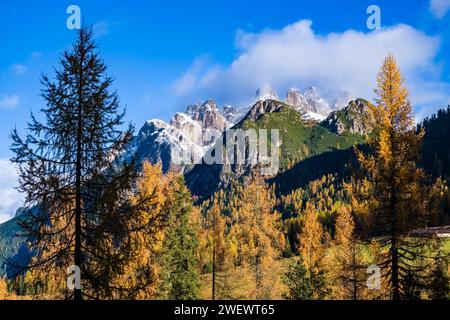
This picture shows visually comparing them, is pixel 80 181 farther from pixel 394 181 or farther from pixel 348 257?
pixel 348 257

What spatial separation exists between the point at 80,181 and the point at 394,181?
51.2 ft

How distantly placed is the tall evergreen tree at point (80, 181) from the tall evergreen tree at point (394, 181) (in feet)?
42.9

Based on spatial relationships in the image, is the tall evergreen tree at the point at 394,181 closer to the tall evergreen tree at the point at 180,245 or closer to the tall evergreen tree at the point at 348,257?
the tall evergreen tree at the point at 348,257

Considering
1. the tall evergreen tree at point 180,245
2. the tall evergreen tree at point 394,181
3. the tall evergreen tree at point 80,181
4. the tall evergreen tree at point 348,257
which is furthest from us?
the tall evergreen tree at point 180,245

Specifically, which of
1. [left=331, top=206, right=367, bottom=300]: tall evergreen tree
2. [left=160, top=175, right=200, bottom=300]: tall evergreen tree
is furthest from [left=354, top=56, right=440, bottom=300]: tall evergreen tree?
[left=160, top=175, right=200, bottom=300]: tall evergreen tree

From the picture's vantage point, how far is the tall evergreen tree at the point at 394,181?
67.3ft

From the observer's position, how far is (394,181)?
68.2ft

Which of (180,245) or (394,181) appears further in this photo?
(180,245)

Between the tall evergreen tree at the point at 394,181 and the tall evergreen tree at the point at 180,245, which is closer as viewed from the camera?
the tall evergreen tree at the point at 394,181

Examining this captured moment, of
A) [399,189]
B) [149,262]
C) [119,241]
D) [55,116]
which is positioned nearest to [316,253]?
[149,262]

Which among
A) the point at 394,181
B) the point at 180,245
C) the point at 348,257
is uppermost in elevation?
the point at 394,181

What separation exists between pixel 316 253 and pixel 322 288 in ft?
11.8

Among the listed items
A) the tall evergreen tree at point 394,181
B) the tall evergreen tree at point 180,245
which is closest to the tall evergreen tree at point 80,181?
the tall evergreen tree at point 394,181

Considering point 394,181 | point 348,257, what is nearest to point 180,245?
point 348,257
